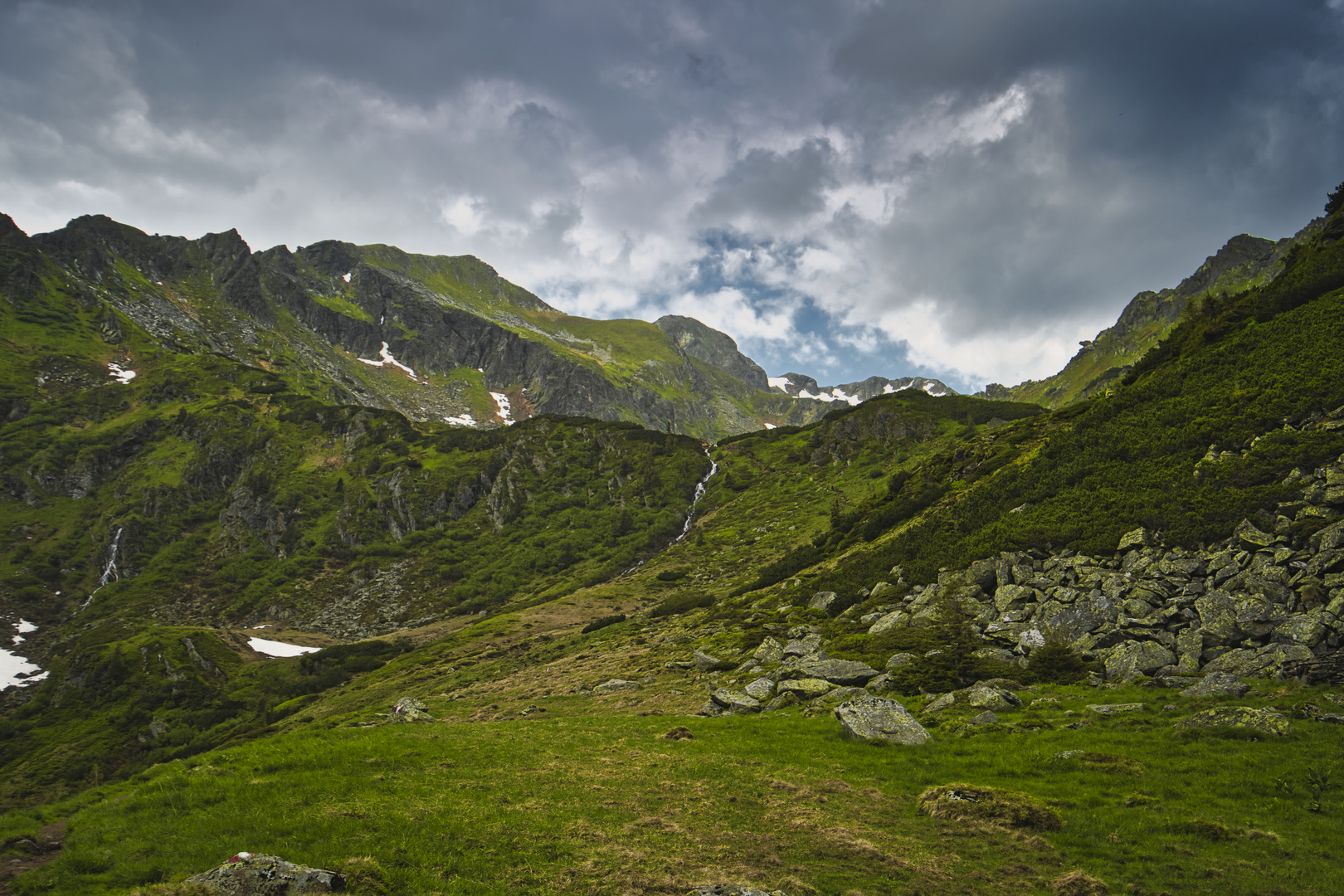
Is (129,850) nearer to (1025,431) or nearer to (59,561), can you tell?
(1025,431)

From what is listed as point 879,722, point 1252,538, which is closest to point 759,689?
point 879,722

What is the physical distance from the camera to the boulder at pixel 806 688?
27859mm

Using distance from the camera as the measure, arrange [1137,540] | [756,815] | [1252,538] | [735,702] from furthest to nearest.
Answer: [735,702]
[1137,540]
[1252,538]
[756,815]

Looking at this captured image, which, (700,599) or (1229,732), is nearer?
(1229,732)

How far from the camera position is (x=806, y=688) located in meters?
28.2

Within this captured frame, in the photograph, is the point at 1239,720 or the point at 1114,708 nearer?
the point at 1239,720

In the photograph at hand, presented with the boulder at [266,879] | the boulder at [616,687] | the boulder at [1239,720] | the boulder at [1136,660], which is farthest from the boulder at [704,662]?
the boulder at [266,879]

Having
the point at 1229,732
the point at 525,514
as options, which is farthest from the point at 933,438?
the point at 1229,732

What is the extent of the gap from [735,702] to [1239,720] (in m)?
18.8

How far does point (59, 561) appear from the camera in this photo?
12038 centimetres

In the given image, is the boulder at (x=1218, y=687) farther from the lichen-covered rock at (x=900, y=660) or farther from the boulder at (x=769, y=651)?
the boulder at (x=769, y=651)

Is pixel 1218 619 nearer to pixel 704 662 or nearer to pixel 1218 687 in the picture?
pixel 1218 687

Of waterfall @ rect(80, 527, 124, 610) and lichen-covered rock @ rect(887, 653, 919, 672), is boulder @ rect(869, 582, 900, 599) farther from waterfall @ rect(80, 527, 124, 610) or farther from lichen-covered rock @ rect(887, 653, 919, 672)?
waterfall @ rect(80, 527, 124, 610)

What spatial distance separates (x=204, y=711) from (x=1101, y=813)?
300 ft
